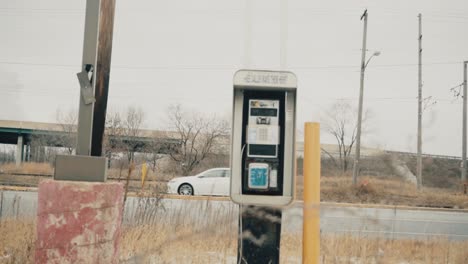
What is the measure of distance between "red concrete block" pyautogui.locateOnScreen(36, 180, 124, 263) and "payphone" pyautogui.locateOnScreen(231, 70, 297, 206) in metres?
0.98

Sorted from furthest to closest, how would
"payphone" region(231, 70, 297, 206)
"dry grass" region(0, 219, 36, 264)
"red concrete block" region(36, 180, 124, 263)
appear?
"dry grass" region(0, 219, 36, 264), "payphone" region(231, 70, 297, 206), "red concrete block" region(36, 180, 124, 263)

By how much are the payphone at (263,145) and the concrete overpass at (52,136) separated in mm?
26789

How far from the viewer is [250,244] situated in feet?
9.86

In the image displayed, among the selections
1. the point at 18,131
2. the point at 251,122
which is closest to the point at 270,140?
the point at 251,122

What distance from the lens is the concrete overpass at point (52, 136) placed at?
30.7 meters

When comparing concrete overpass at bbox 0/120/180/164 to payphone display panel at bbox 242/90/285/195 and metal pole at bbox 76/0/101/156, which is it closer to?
payphone display panel at bbox 242/90/285/195

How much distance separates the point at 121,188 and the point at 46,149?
134 feet

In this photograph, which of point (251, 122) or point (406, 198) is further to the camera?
point (406, 198)

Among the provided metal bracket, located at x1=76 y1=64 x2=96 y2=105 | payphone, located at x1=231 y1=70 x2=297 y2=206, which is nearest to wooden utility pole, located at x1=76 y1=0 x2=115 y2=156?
metal bracket, located at x1=76 y1=64 x2=96 y2=105

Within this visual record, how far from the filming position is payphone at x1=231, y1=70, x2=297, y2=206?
309 centimetres

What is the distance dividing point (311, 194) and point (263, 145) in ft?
2.05

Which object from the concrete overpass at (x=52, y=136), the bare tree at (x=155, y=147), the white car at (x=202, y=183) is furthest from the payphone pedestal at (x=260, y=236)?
the bare tree at (x=155, y=147)

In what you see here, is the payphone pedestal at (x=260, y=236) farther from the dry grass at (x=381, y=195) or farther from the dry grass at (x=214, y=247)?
the dry grass at (x=381, y=195)

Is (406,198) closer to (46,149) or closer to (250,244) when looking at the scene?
(250,244)
